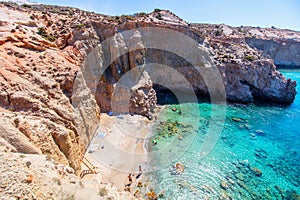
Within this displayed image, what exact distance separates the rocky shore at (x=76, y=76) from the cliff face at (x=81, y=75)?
0.05m

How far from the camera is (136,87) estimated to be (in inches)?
1039

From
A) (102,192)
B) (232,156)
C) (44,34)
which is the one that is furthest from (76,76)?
(232,156)

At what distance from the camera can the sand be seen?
16098 mm

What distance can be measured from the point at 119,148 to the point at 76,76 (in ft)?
26.8

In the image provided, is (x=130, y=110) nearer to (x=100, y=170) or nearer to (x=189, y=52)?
(x=100, y=170)

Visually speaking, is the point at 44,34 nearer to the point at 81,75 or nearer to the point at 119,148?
the point at 81,75

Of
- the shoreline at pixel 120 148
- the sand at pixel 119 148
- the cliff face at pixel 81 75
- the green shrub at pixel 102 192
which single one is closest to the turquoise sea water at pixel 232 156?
the shoreline at pixel 120 148

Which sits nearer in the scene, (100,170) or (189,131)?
(100,170)

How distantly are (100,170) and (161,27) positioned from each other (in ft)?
85.6

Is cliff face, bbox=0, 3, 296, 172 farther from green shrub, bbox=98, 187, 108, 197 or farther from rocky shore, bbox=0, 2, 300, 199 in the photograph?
green shrub, bbox=98, 187, 108, 197

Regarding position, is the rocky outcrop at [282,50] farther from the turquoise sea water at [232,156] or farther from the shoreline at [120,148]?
the shoreline at [120,148]

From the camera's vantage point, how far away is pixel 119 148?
19.3 metres

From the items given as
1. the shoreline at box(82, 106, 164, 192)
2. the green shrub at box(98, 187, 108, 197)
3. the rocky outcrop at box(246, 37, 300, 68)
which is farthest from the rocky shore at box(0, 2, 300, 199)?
the rocky outcrop at box(246, 37, 300, 68)

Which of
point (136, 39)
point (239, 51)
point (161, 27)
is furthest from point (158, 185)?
point (239, 51)
